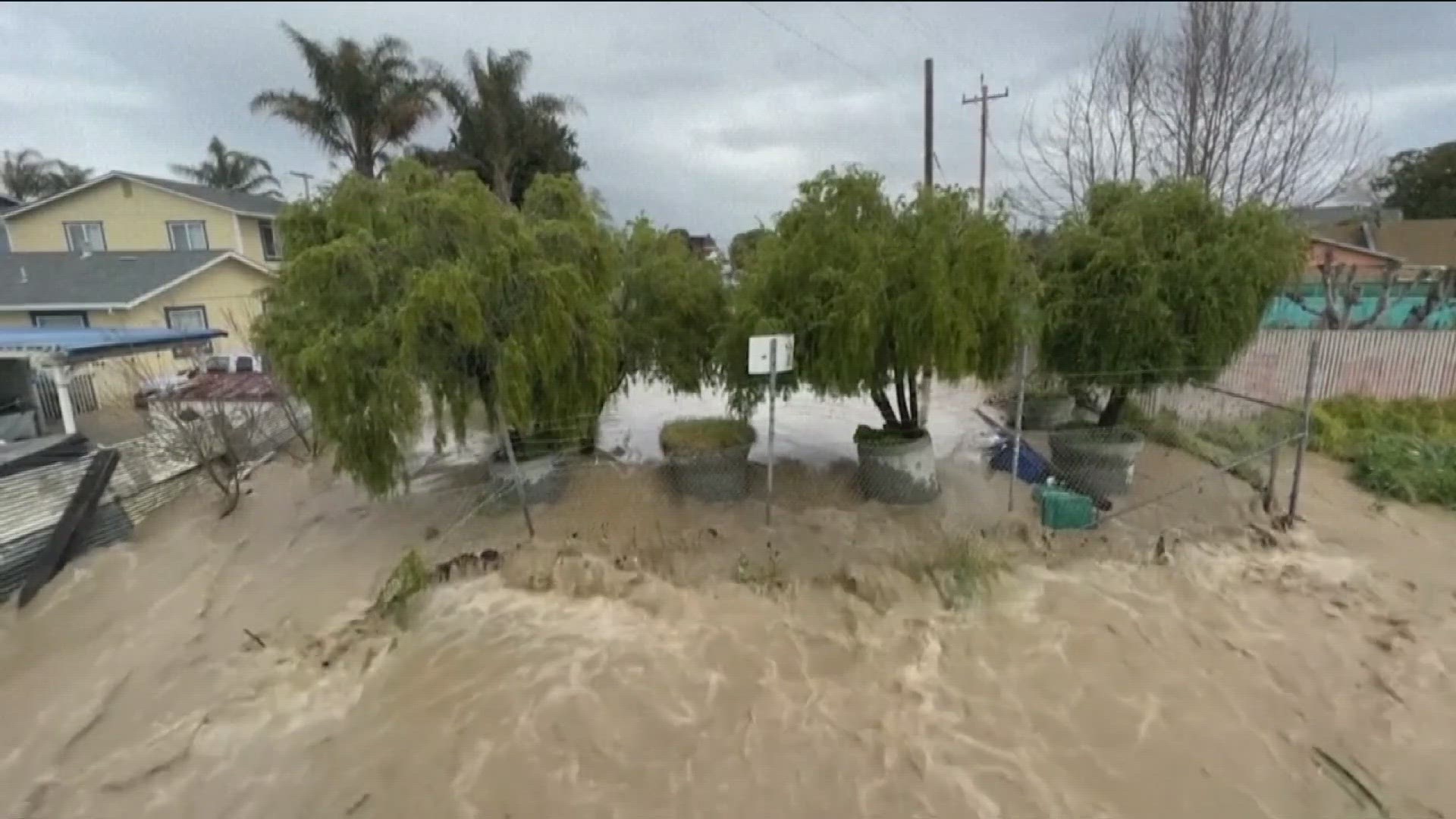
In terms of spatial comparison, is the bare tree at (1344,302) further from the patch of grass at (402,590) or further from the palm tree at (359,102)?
the palm tree at (359,102)

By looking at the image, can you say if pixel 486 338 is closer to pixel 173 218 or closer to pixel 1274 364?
pixel 1274 364

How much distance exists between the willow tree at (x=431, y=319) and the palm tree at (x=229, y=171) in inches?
1204

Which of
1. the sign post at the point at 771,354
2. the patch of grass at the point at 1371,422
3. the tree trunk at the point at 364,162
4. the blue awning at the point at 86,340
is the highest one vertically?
the tree trunk at the point at 364,162

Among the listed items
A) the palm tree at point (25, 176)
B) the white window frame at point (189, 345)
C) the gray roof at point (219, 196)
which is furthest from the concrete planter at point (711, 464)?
the gray roof at point (219, 196)

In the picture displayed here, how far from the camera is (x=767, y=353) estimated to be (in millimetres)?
6164

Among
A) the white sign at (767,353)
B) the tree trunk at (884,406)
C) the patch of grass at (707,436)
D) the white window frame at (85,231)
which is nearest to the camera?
the white sign at (767,353)

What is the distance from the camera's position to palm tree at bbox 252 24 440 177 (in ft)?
70.2

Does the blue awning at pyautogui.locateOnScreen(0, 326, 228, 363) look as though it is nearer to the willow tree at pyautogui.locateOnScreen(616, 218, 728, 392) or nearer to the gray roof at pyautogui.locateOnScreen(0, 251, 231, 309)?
the gray roof at pyautogui.locateOnScreen(0, 251, 231, 309)

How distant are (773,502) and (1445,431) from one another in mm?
8660

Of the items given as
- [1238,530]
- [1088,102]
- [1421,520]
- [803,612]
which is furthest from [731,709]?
[1088,102]

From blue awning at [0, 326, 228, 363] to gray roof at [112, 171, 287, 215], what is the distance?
254 inches

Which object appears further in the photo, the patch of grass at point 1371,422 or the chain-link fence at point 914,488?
the patch of grass at point 1371,422

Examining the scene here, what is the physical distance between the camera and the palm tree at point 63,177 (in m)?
20.0

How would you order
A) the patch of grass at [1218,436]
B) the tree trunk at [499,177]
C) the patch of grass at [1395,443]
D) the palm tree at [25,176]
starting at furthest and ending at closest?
the tree trunk at [499,177] < the palm tree at [25,176] < the patch of grass at [1218,436] < the patch of grass at [1395,443]
